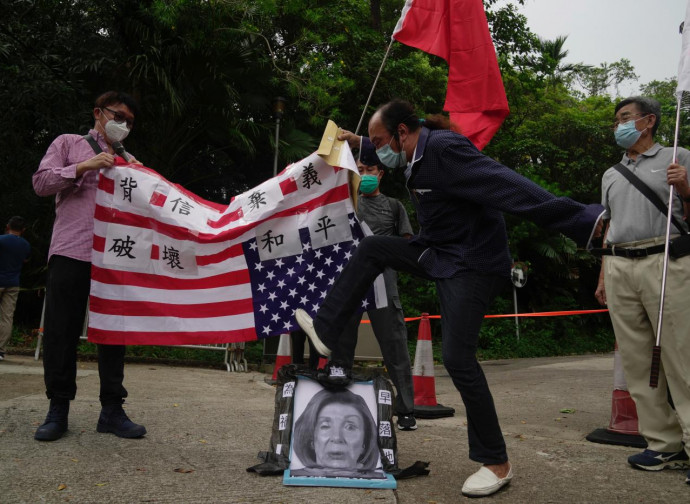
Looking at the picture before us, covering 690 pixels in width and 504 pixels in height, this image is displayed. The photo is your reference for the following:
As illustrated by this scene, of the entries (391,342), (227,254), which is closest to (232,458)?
(227,254)

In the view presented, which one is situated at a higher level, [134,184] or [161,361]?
[134,184]

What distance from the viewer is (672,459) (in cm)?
401

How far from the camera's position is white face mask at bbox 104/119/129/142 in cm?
439

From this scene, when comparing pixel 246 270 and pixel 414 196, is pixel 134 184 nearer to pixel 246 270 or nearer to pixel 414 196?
pixel 246 270

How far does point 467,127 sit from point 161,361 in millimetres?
7366

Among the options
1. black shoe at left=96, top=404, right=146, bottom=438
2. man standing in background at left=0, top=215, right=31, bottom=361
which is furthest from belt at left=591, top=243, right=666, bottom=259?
man standing in background at left=0, top=215, right=31, bottom=361

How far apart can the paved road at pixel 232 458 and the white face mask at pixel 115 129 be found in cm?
197

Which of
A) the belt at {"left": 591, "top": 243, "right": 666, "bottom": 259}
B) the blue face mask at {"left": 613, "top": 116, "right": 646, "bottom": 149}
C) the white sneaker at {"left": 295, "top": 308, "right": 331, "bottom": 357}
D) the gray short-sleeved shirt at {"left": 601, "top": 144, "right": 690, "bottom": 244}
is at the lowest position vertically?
the white sneaker at {"left": 295, "top": 308, "right": 331, "bottom": 357}

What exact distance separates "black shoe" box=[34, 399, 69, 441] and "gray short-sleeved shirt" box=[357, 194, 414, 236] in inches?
110

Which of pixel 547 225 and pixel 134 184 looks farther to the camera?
pixel 134 184

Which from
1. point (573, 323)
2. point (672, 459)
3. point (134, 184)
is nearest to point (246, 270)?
point (134, 184)

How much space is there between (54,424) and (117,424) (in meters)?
0.37

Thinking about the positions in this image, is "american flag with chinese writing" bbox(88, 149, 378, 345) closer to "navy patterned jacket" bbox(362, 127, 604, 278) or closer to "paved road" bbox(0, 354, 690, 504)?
"paved road" bbox(0, 354, 690, 504)

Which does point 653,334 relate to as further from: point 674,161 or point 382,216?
point 382,216
